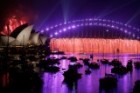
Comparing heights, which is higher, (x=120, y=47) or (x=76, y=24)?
(x=76, y=24)

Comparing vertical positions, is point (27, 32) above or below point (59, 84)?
above

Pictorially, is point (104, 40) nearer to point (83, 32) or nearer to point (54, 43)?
point (83, 32)

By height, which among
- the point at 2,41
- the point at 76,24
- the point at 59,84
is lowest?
the point at 59,84

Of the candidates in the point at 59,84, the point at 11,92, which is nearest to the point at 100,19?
the point at 59,84

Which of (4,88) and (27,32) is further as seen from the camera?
(27,32)

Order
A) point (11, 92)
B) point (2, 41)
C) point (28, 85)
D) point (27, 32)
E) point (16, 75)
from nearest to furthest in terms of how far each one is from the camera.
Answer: point (11, 92) → point (28, 85) → point (16, 75) → point (2, 41) → point (27, 32)

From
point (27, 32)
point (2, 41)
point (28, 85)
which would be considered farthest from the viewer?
point (27, 32)

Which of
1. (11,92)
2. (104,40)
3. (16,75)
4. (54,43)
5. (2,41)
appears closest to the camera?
(11,92)

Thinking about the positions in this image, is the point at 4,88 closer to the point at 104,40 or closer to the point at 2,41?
the point at 2,41

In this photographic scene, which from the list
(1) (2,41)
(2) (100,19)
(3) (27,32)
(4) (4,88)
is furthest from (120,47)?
(4) (4,88)
